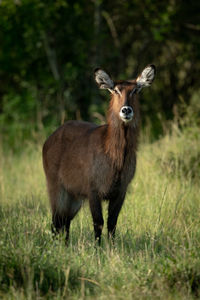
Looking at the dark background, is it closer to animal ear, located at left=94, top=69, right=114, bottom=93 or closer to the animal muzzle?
animal ear, located at left=94, top=69, right=114, bottom=93

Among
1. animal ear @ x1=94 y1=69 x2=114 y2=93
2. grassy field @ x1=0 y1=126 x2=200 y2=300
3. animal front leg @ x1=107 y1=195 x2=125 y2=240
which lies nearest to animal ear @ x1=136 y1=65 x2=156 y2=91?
animal ear @ x1=94 y1=69 x2=114 y2=93

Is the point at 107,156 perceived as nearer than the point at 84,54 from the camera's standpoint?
Yes

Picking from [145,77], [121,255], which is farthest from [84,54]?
[121,255]

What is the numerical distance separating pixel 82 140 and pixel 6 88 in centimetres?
1020

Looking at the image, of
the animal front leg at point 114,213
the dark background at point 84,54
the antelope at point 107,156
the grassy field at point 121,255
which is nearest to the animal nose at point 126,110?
the antelope at point 107,156

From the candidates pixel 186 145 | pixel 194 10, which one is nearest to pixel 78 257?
pixel 186 145

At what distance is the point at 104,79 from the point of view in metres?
5.27

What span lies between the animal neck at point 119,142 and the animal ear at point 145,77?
435mm

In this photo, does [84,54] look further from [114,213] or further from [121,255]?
[121,255]

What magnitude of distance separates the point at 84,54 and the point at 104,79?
7481 millimetres

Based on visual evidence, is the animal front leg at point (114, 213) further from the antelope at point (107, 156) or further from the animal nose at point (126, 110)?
the animal nose at point (126, 110)

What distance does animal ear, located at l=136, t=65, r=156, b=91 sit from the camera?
5.28m

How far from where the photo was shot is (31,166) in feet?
30.1

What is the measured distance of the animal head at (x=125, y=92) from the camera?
489 centimetres
